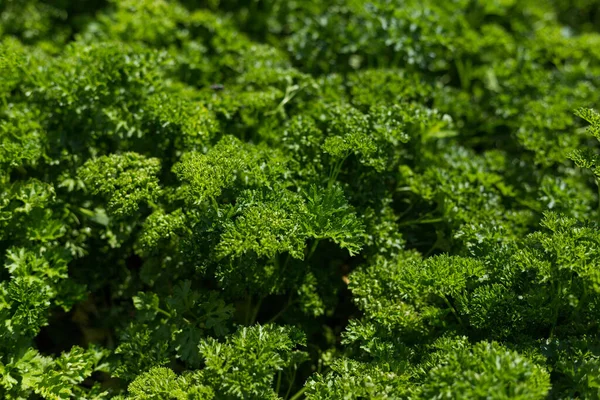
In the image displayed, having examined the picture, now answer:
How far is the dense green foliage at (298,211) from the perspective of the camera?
7.46 ft

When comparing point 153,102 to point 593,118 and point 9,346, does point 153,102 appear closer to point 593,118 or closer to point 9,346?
point 9,346

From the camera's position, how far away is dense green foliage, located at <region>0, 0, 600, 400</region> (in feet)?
7.46

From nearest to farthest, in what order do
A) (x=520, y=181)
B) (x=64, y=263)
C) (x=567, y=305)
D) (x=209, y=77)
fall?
1. (x=567, y=305)
2. (x=64, y=263)
3. (x=520, y=181)
4. (x=209, y=77)

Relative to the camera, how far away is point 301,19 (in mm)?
3777

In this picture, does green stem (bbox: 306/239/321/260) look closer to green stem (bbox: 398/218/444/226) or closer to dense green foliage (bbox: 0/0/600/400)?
dense green foliage (bbox: 0/0/600/400)

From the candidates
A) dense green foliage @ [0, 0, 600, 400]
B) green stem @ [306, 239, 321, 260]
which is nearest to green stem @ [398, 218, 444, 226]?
dense green foliage @ [0, 0, 600, 400]

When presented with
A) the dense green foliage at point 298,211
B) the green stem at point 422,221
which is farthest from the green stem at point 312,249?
the green stem at point 422,221

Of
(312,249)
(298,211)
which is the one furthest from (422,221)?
(298,211)

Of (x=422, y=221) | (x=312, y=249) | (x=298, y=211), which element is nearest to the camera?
(x=298, y=211)

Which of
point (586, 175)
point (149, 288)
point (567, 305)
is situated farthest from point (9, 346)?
point (586, 175)

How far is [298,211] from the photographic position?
7.95 feet

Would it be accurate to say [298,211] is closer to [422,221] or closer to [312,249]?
[312,249]

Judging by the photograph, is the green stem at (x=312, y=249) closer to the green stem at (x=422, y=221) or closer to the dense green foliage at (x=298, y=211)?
the dense green foliage at (x=298, y=211)

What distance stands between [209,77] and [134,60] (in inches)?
21.7
